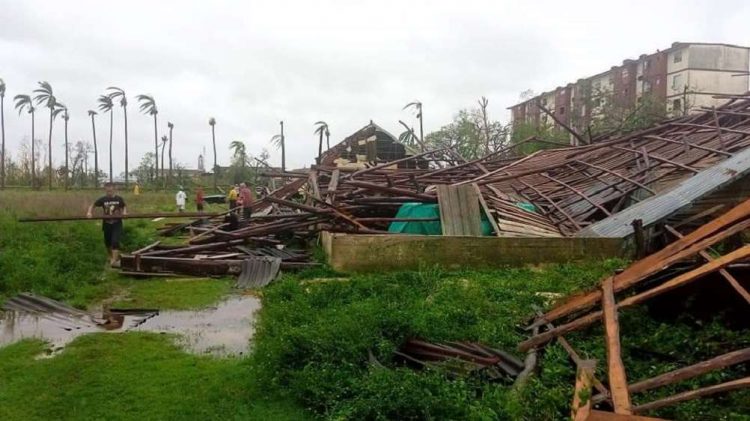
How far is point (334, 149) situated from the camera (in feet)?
95.1

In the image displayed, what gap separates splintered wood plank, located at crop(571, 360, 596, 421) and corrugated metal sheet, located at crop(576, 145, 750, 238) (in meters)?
6.13

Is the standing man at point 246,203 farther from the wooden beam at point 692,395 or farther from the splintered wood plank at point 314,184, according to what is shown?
the wooden beam at point 692,395

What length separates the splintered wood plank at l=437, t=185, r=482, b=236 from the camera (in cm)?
1066

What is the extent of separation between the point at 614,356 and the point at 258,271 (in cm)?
723

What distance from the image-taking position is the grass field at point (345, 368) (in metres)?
4.00

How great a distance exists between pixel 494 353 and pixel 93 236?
1064 centimetres

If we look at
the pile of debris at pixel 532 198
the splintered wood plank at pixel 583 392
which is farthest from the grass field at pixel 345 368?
the pile of debris at pixel 532 198

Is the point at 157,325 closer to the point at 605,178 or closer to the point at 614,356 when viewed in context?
the point at 614,356

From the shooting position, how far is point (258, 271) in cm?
1021

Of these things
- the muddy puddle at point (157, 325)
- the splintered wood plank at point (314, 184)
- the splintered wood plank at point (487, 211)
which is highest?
the splintered wood plank at point (314, 184)

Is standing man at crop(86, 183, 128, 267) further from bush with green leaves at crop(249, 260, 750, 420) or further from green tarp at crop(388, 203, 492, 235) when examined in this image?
green tarp at crop(388, 203, 492, 235)

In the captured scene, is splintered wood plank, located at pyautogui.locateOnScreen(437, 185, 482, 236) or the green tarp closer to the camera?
splintered wood plank, located at pyautogui.locateOnScreen(437, 185, 482, 236)

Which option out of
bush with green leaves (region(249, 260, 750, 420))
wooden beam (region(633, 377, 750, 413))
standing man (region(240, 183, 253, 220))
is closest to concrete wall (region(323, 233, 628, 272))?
bush with green leaves (region(249, 260, 750, 420))

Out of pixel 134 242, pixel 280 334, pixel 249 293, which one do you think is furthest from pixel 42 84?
pixel 280 334
